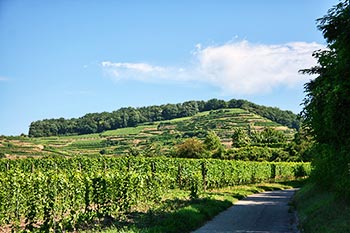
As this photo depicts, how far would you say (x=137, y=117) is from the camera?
496ft

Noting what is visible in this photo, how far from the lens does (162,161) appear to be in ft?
138

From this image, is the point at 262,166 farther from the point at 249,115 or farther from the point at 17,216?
the point at 249,115

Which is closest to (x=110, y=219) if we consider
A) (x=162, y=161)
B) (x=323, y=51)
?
(x=323, y=51)

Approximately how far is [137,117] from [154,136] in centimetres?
2362

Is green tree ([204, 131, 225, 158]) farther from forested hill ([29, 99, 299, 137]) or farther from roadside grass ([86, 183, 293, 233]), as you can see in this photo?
roadside grass ([86, 183, 293, 233])

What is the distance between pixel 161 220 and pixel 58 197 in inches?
168

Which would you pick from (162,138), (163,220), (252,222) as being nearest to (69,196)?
(163,220)

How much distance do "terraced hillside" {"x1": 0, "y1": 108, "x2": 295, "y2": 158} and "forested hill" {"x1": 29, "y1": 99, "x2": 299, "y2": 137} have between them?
4.76 metres

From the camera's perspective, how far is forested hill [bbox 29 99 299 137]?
435 ft

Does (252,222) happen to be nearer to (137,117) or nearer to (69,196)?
(69,196)

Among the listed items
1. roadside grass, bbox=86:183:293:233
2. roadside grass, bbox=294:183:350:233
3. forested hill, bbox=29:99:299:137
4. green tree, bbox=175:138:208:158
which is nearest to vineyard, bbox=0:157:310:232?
roadside grass, bbox=86:183:293:233

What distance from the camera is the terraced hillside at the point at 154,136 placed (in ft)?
322

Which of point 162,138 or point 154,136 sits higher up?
point 154,136

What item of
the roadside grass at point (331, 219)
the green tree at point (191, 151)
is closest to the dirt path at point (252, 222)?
the roadside grass at point (331, 219)
